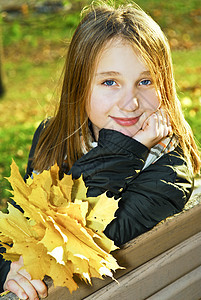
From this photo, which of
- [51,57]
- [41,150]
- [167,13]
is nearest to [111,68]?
[41,150]

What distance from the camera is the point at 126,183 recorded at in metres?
1.88

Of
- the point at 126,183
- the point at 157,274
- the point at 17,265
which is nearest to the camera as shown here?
the point at 17,265

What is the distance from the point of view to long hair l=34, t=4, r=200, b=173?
74.8 inches

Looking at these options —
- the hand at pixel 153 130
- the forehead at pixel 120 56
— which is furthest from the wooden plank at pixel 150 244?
the forehead at pixel 120 56

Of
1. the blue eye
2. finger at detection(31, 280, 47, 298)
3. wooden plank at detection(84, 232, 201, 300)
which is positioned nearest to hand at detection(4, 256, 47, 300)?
finger at detection(31, 280, 47, 298)

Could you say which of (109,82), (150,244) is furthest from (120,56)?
(150,244)

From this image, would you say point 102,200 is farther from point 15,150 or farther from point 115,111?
point 15,150

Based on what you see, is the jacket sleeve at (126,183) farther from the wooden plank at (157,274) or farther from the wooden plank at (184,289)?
the wooden plank at (184,289)

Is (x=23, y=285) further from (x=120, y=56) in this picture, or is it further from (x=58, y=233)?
(x=120, y=56)

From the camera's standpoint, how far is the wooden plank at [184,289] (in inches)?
72.2

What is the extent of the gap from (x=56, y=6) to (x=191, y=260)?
8685mm

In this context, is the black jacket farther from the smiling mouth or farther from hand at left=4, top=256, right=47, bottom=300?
hand at left=4, top=256, right=47, bottom=300

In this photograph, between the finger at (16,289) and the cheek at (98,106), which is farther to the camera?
the cheek at (98,106)

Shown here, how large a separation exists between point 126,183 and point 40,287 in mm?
607
